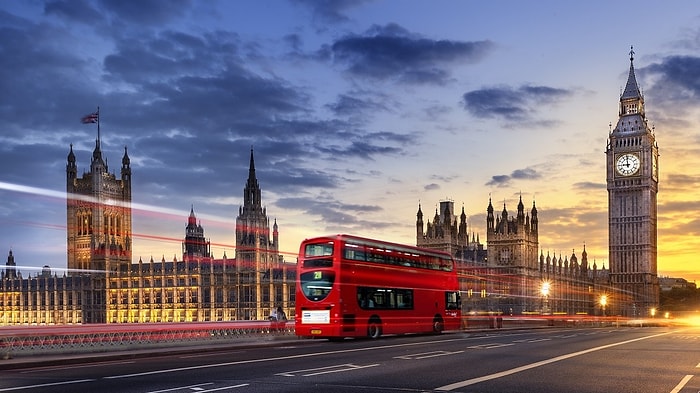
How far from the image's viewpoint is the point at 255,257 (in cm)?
10281

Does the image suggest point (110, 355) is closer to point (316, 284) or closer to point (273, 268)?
point (316, 284)

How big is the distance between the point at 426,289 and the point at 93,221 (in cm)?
12151

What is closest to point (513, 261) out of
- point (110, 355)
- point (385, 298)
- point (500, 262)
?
point (500, 262)

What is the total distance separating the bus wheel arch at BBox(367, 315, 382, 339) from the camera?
3203 cm

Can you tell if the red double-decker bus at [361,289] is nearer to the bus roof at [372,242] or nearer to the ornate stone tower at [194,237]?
the bus roof at [372,242]

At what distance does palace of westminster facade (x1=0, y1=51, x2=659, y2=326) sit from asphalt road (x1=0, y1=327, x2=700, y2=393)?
64.7 metres

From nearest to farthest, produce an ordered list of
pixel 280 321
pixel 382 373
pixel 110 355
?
pixel 382 373 → pixel 110 355 → pixel 280 321

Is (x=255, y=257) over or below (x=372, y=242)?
below

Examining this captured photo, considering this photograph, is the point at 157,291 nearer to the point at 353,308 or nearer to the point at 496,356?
the point at 353,308

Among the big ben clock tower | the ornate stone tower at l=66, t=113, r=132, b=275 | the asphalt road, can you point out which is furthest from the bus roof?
the ornate stone tower at l=66, t=113, r=132, b=275

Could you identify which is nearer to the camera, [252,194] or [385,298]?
[385,298]

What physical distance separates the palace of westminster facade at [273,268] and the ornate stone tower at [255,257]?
0.57 feet

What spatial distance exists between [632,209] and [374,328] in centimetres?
9907

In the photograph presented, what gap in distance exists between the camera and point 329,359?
66.2 feet
